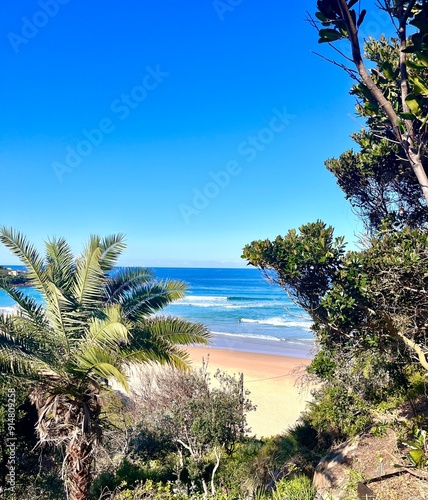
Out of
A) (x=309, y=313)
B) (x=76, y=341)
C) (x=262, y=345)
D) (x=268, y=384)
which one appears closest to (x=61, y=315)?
(x=76, y=341)

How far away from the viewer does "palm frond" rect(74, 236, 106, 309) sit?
6008 millimetres

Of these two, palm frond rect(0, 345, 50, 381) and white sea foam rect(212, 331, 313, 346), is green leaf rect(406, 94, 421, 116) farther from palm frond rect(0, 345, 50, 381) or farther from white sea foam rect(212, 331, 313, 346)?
white sea foam rect(212, 331, 313, 346)

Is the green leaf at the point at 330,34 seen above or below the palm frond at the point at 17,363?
above

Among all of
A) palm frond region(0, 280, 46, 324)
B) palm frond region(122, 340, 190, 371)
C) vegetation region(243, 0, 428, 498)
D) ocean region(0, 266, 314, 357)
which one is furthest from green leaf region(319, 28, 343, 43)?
ocean region(0, 266, 314, 357)

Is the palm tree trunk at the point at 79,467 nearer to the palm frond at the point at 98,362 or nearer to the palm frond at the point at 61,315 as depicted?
the palm frond at the point at 98,362

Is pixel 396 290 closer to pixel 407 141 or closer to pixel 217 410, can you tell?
pixel 407 141

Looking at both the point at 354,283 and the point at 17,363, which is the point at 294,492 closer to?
the point at 354,283

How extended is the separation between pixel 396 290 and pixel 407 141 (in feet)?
7.17

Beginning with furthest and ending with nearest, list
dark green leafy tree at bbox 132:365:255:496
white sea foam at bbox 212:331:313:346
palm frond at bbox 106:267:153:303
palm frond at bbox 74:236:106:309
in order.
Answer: white sea foam at bbox 212:331:313:346, dark green leafy tree at bbox 132:365:255:496, palm frond at bbox 106:267:153:303, palm frond at bbox 74:236:106:309

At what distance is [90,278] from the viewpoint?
Answer: 6086 millimetres

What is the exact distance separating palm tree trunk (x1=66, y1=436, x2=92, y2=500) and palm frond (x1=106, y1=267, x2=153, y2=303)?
8.19 ft

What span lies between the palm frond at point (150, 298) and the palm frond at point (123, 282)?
0.63 feet

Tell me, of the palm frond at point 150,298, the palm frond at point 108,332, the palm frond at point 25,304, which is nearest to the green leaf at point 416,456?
the palm frond at point 108,332

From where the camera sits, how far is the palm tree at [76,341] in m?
5.39
